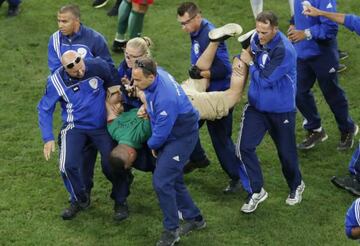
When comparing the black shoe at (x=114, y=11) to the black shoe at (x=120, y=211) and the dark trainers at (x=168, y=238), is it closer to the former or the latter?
the black shoe at (x=120, y=211)

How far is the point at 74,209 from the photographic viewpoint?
7105 millimetres

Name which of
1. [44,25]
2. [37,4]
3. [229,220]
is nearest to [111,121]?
[229,220]

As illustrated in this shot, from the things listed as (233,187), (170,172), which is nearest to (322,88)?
(233,187)

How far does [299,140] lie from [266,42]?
2.22m

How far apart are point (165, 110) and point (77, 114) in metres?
1.11

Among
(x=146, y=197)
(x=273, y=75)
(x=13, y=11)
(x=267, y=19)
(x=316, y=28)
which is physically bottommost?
(x=13, y=11)

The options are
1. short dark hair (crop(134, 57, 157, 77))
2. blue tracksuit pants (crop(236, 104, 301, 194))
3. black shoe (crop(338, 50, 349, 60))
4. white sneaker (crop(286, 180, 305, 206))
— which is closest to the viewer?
short dark hair (crop(134, 57, 157, 77))

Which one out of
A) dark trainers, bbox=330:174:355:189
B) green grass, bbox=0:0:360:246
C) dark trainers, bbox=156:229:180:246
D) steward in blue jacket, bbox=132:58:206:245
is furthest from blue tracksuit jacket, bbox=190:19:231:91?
dark trainers, bbox=330:174:355:189

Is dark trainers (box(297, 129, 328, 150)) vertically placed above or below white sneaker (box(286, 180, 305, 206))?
below

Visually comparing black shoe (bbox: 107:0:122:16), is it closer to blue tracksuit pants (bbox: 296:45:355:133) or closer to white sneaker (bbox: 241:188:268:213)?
blue tracksuit pants (bbox: 296:45:355:133)

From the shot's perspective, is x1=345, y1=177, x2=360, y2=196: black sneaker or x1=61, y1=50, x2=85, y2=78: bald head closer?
x1=61, y1=50, x2=85, y2=78: bald head

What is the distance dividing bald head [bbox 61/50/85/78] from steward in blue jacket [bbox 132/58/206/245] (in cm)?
64

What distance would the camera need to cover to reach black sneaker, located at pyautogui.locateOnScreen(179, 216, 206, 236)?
679 cm

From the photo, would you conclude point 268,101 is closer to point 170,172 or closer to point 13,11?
point 170,172
